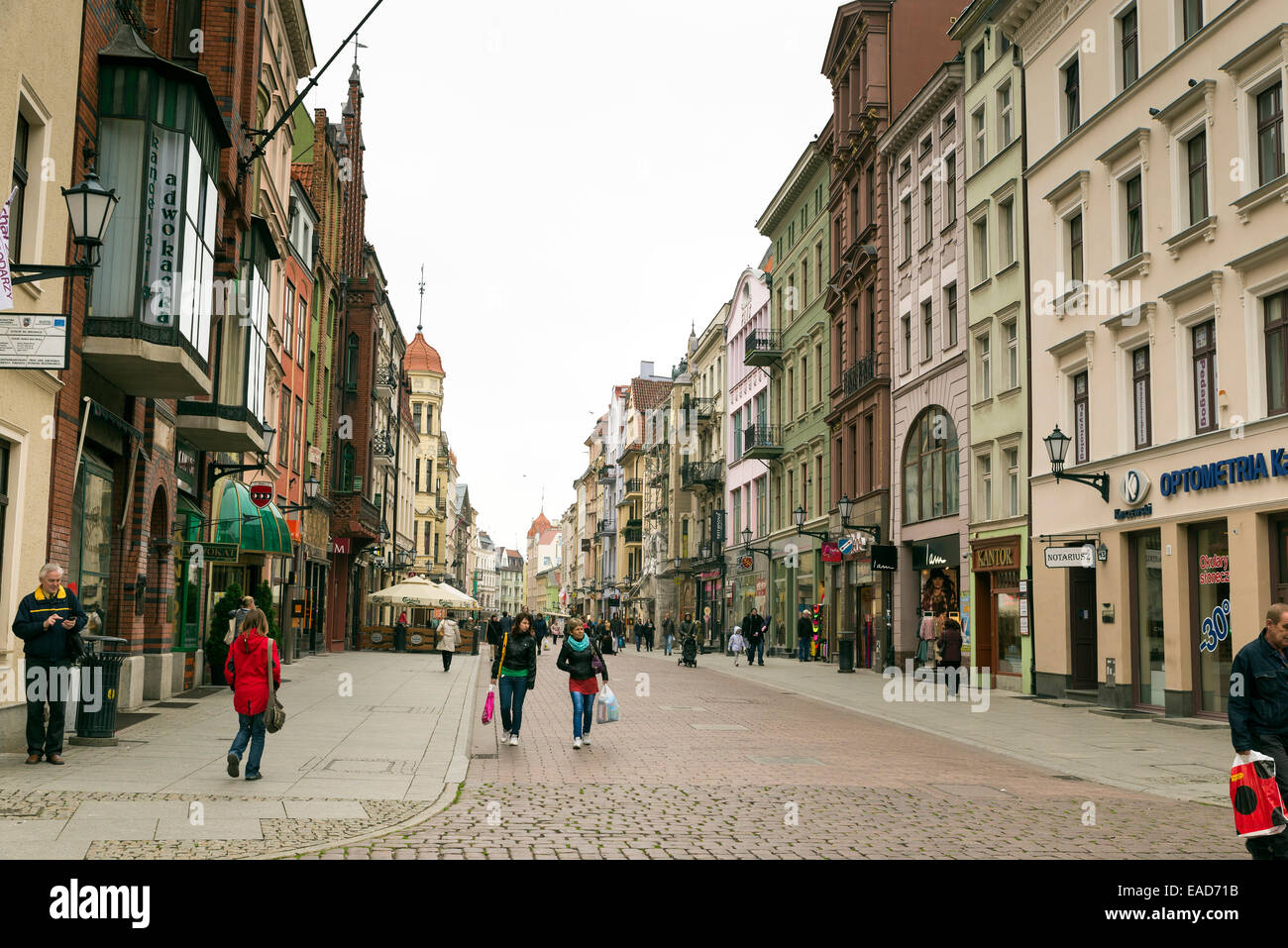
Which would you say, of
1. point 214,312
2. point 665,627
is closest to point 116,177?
point 214,312

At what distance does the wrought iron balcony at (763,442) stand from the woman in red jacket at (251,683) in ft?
130

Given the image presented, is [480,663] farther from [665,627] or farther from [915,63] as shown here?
[915,63]

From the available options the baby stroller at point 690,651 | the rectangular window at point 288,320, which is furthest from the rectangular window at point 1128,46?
the rectangular window at point 288,320

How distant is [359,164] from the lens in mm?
49688

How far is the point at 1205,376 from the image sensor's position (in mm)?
20406

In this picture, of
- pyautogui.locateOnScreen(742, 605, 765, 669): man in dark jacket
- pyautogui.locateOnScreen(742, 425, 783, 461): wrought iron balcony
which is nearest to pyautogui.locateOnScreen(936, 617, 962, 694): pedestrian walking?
pyautogui.locateOnScreen(742, 605, 765, 669): man in dark jacket

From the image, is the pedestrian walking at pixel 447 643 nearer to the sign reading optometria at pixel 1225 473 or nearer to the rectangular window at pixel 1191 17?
the sign reading optometria at pixel 1225 473

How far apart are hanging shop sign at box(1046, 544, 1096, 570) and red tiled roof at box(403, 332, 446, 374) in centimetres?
7156

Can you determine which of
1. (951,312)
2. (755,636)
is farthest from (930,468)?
(755,636)

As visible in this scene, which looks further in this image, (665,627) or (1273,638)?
(665,627)

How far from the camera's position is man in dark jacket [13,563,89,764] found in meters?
12.1

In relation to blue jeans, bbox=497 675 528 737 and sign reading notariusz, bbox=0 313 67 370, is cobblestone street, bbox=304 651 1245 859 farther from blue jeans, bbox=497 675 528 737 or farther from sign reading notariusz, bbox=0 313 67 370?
sign reading notariusz, bbox=0 313 67 370

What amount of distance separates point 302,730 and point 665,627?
4070 centimetres

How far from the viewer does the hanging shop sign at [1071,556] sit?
22422 mm
